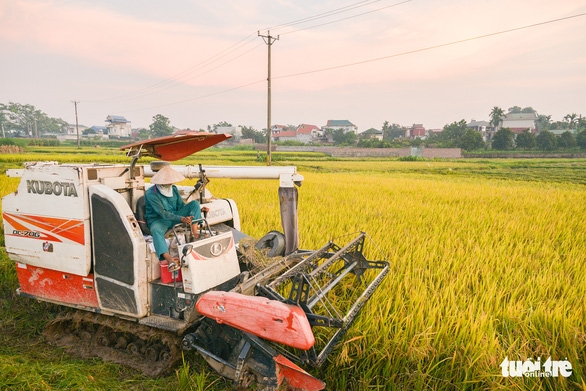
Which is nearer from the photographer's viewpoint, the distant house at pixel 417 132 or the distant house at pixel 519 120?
the distant house at pixel 519 120

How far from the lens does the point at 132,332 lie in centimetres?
380

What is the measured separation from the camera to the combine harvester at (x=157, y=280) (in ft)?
10.1

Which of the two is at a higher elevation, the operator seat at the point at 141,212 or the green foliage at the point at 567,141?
the green foliage at the point at 567,141

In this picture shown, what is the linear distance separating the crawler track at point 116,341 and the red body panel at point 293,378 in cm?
126

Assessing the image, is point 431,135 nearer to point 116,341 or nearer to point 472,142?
point 472,142

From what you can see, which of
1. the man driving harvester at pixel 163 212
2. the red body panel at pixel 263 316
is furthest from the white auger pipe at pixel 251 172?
the red body panel at pixel 263 316

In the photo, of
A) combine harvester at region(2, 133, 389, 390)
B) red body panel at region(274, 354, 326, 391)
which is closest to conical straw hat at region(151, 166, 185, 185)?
combine harvester at region(2, 133, 389, 390)

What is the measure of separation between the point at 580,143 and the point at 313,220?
49.7 metres

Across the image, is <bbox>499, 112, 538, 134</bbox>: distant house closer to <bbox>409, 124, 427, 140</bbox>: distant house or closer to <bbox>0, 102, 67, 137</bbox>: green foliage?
<bbox>409, 124, 427, 140</bbox>: distant house

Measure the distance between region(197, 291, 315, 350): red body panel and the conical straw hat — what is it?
5.20ft

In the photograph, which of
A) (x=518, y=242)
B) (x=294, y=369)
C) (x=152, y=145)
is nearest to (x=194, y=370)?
(x=294, y=369)

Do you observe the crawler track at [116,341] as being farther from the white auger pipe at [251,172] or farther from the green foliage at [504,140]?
the green foliage at [504,140]

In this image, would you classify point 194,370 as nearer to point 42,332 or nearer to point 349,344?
point 349,344

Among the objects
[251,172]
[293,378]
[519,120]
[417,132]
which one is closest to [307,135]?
[417,132]
